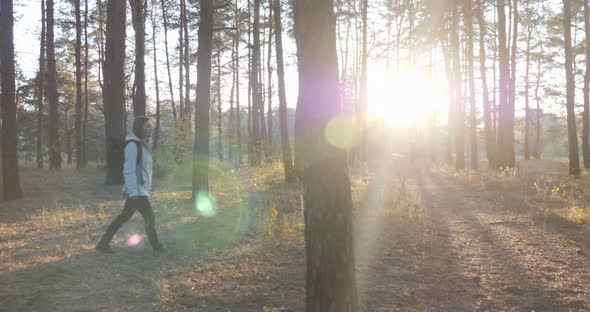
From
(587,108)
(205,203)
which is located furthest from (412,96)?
(205,203)

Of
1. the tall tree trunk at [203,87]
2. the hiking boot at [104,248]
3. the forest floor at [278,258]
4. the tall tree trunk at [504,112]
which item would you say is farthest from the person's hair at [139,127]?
the tall tree trunk at [504,112]

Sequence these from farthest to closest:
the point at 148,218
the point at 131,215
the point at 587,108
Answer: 1. the point at 587,108
2. the point at 148,218
3. the point at 131,215

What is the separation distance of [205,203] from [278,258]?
A: 173 inches

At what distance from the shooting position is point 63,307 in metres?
3.91

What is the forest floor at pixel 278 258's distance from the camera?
408 cm

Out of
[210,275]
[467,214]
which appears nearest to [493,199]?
[467,214]

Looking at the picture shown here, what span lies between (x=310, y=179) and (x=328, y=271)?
683mm

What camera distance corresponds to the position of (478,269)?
5.01m

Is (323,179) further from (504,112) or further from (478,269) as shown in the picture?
(504,112)

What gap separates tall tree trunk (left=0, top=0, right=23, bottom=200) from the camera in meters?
9.67

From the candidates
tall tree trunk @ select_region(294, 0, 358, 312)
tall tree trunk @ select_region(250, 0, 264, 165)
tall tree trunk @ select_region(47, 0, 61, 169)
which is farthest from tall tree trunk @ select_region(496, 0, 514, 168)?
tall tree trunk @ select_region(47, 0, 61, 169)

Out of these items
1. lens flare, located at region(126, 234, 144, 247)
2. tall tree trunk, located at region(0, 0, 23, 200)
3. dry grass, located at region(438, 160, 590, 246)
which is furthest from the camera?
tall tree trunk, located at region(0, 0, 23, 200)

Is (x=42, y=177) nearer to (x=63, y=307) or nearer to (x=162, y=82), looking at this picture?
(x=63, y=307)

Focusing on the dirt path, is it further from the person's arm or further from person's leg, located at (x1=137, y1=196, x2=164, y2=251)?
the person's arm
